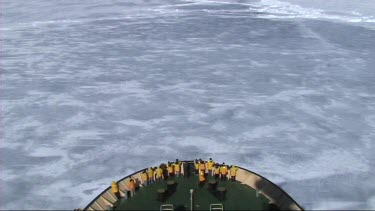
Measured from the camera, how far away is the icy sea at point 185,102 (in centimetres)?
1588

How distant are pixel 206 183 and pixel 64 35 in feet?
99.7

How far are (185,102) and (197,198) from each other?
39.4 ft

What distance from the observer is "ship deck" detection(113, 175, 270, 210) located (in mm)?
11133

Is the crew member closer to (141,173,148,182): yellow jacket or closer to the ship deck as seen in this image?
(141,173,148,182): yellow jacket

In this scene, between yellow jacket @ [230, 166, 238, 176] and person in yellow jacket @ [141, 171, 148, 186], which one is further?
yellow jacket @ [230, 166, 238, 176]

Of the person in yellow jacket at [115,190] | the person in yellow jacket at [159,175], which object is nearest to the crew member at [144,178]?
the person in yellow jacket at [159,175]

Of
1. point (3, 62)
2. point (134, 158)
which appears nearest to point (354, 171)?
point (134, 158)

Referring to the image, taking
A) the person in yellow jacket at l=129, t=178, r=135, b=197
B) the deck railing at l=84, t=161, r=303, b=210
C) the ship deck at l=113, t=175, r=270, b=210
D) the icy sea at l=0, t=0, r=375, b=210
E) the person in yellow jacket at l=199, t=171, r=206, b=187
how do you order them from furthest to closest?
the icy sea at l=0, t=0, r=375, b=210 < the person in yellow jacket at l=199, t=171, r=206, b=187 < the person in yellow jacket at l=129, t=178, r=135, b=197 < the deck railing at l=84, t=161, r=303, b=210 < the ship deck at l=113, t=175, r=270, b=210

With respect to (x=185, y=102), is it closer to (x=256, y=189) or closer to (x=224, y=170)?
(x=224, y=170)

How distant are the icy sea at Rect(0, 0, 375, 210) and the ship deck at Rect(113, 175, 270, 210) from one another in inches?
136

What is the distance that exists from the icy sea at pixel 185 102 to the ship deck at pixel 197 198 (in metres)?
3.45

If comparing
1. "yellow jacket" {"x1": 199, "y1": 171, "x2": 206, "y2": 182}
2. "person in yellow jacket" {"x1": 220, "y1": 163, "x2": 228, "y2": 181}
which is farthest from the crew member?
"person in yellow jacket" {"x1": 220, "y1": 163, "x2": 228, "y2": 181}

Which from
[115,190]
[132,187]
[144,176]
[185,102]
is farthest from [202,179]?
[185,102]

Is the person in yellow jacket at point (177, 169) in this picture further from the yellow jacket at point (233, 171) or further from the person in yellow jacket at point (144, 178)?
the yellow jacket at point (233, 171)
